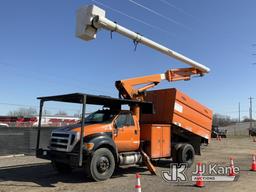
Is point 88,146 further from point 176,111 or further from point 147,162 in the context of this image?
point 176,111

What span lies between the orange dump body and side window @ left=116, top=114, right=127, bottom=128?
2.65 m

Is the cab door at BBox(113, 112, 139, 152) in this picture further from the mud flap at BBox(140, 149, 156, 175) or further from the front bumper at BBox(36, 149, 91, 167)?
the front bumper at BBox(36, 149, 91, 167)

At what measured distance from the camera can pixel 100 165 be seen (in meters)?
10.9

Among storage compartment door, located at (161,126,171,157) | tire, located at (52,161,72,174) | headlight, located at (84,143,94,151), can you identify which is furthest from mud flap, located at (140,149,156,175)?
tire, located at (52,161,72,174)

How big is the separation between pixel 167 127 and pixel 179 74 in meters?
3.82

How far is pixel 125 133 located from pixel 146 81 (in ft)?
10.9

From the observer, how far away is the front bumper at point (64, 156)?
10.5 meters

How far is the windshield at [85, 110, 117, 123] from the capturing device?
12.2 meters

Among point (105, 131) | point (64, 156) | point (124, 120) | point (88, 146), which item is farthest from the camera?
point (124, 120)

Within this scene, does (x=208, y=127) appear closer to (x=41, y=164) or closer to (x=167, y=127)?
(x=167, y=127)

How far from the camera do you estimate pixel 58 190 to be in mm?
9570

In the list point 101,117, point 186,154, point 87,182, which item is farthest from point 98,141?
point 186,154

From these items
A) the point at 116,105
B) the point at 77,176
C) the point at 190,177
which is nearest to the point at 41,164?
the point at 77,176

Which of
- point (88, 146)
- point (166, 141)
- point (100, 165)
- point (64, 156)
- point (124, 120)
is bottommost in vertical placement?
point (100, 165)
